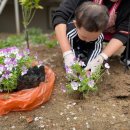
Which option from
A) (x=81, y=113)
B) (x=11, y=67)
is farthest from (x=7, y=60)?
(x=81, y=113)

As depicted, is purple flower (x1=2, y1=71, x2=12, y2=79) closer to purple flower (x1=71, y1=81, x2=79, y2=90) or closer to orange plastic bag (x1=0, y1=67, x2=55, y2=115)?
orange plastic bag (x1=0, y1=67, x2=55, y2=115)

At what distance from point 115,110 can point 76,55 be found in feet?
2.54

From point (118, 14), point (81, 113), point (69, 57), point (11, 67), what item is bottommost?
point (81, 113)

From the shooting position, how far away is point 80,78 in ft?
9.26

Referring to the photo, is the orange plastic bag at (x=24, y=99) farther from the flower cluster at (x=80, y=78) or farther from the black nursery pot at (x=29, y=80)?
the flower cluster at (x=80, y=78)

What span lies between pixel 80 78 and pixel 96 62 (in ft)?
1.15

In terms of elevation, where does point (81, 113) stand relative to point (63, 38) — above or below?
below

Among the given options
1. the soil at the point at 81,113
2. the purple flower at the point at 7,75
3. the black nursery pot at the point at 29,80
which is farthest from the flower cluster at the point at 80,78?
the purple flower at the point at 7,75

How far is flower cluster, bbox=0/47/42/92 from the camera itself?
2740mm

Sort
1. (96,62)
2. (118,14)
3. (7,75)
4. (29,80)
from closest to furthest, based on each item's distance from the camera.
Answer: (7,75) < (29,80) < (96,62) < (118,14)

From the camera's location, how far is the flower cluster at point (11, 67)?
2.74m

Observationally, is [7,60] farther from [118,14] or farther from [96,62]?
[118,14]

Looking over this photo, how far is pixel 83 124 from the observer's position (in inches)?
104

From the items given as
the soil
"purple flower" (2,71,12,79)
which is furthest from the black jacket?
"purple flower" (2,71,12,79)
